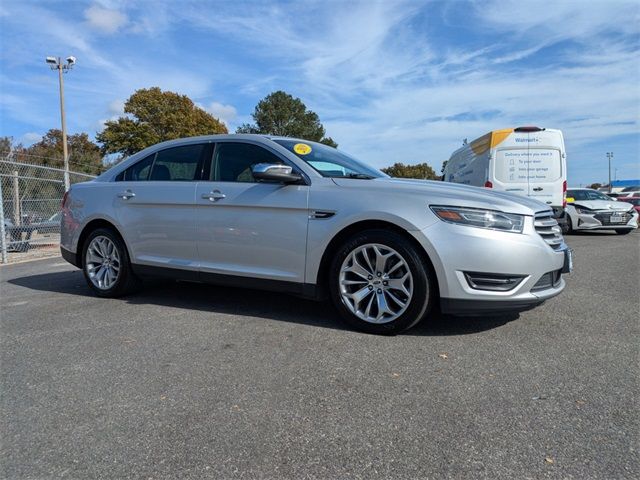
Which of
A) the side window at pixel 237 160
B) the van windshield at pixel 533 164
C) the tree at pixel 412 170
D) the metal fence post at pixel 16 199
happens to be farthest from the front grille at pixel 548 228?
the tree at pixel 412 170

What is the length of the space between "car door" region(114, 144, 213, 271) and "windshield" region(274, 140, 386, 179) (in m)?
0.90

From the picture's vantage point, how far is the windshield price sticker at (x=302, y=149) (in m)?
4.41

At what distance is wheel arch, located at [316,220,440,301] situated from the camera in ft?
11.8

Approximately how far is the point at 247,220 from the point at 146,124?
4216 cm

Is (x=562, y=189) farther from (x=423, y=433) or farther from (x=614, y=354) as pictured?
(x=423, y=433)

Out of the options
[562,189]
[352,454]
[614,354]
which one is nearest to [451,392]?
[352,454]

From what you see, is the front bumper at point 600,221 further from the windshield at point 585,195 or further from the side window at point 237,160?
the side window at point 237,160

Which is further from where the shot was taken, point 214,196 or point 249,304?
point 249,304

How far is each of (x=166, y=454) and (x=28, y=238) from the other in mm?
10160

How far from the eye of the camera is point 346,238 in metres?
3.92

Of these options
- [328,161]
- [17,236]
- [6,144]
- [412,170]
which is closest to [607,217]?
[328,161]

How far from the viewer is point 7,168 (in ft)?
32.0

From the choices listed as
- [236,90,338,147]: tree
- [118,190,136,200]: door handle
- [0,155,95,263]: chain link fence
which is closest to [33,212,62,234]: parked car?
[0,155,95,263]: chain link fence

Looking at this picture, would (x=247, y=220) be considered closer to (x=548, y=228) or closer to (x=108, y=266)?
(x=108, y=266)
